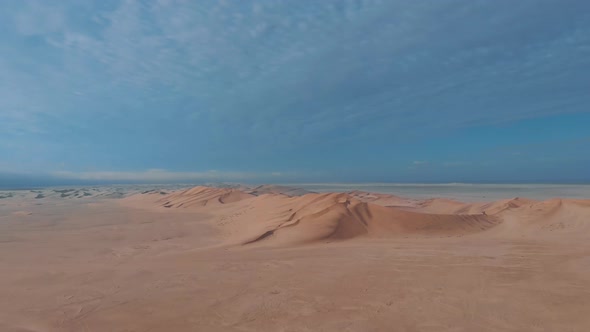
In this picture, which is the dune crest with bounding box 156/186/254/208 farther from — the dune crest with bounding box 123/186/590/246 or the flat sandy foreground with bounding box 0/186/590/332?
the flat sandy foreground with bounding box 0/186/590/332

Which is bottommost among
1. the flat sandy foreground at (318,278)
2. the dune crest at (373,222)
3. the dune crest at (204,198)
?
the flat sandy foreground at (318,278)

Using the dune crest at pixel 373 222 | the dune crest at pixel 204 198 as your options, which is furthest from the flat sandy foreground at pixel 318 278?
the dune crest at pixel 204 198

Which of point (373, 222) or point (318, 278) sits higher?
point (373, 222)

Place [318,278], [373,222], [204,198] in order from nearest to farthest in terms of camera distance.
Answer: [318,278]
[373,222]
[204,198]

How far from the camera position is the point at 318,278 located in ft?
20.2

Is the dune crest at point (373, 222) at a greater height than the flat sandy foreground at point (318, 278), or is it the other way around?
the dune crest at point (373, 222)

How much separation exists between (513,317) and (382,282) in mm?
1966

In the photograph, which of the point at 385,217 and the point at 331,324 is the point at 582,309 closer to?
the point at 331,324

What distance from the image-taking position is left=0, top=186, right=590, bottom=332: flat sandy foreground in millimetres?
4402

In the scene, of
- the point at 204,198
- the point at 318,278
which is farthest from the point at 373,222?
the point at 204,198

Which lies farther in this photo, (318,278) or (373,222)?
(373,222)

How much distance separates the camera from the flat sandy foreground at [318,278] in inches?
173

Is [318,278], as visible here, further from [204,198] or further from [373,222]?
[204,198]

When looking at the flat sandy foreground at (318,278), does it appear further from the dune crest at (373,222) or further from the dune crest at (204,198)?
the dune crest at (204,198)
